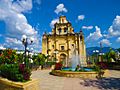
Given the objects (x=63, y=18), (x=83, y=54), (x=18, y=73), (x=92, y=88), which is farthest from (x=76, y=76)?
(x=63, y=18)

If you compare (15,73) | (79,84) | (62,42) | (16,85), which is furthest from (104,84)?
(62,42)

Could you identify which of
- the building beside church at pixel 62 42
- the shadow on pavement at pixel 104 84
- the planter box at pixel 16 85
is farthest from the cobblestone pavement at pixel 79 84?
the building beside church at pixel 62 42

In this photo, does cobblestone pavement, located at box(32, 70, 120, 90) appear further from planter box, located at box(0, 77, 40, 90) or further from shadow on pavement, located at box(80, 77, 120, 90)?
planter box, located at box(0, 77, 40, 90)

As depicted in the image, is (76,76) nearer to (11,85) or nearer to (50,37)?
(11,85)

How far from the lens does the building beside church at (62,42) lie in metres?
50.9

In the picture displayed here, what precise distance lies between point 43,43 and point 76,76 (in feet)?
120

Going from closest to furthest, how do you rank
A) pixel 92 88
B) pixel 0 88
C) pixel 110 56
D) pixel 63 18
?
Answer: pixel 0 88 < pixel 92 88 < pixel 110 56 < pixel 63 18

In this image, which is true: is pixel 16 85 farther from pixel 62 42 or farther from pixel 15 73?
pixel 62 42

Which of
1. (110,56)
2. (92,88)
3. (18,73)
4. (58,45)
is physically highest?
(58,45)

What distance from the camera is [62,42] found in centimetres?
5225

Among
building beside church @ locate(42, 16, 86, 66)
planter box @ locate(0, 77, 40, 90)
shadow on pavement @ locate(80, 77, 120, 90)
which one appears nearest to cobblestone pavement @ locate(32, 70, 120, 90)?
shadow on pavement @ locate(80, 77, 120, 90)

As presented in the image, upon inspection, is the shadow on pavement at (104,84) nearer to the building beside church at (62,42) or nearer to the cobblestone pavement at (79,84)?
the cobblestone pavement at (79,84)

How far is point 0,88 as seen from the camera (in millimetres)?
8969

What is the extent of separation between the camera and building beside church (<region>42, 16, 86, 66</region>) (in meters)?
50.9
